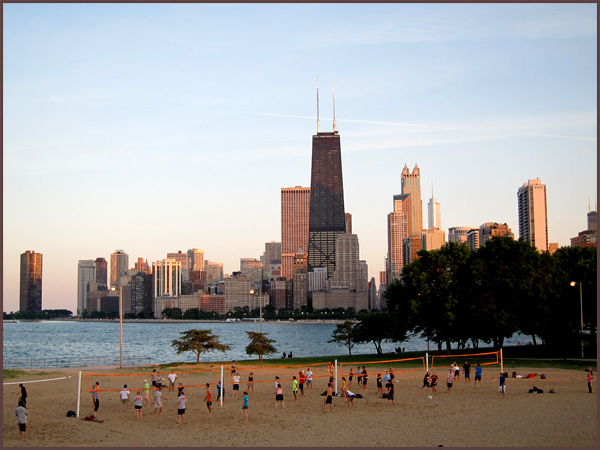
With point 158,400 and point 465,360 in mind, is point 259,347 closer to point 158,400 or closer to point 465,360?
point 465,360

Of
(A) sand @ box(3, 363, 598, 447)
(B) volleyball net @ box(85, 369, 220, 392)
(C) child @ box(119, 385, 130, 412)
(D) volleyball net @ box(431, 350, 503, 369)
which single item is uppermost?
(C) child @ box(119, 385, 130, 412)

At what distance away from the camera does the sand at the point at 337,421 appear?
2669 centimetres

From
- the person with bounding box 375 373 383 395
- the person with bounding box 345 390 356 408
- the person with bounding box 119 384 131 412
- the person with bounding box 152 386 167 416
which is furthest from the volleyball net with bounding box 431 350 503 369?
the person with bounding box 119 384 131 412

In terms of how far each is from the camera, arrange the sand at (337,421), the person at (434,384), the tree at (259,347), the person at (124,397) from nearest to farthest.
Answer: the sand at (337,421) < the person at (124,397) < the person at (434,384) < the tree at (259,347)

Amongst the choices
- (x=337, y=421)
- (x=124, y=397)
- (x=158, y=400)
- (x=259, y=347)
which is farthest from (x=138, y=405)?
(x=259, y=347)

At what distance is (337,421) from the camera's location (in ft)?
102

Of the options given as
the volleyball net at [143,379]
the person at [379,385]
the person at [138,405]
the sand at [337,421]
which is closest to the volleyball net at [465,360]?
the sand at [337,421]

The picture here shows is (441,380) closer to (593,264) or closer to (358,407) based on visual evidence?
(358,407)

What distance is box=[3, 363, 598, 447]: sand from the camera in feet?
87.6

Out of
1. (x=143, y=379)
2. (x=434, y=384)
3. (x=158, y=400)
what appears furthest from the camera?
(x=143, y=379)

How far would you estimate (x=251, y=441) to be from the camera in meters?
26.8

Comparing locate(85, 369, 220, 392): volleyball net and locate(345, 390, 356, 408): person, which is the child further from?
locate(345, 390, 356, 408): person

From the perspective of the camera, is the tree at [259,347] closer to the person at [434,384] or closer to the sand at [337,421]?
the sand at [337,421]

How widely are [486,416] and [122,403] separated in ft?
62.1
